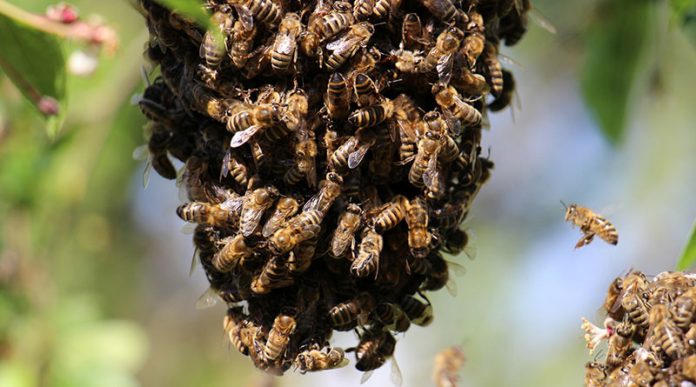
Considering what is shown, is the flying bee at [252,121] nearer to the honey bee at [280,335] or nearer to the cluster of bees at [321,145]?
the cluster of bees at [321,145]

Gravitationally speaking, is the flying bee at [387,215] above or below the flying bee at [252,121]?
below

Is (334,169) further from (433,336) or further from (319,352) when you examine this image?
(433,336)

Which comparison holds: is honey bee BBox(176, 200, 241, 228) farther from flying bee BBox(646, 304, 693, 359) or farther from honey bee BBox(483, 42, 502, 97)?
flying bee BBox(646, 304, 693, 359)

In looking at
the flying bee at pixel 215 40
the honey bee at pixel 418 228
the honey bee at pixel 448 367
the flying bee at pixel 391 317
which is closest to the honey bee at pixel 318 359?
the flying bee at pixel 391 317

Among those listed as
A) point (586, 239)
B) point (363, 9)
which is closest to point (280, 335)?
point (363, 9)

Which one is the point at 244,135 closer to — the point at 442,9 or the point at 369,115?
the point at 369,115

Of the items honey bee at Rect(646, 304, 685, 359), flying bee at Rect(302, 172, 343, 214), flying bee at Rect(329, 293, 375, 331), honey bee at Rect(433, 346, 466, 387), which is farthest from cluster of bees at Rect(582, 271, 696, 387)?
honey bee at Rect(433, 346, 466, 387)
